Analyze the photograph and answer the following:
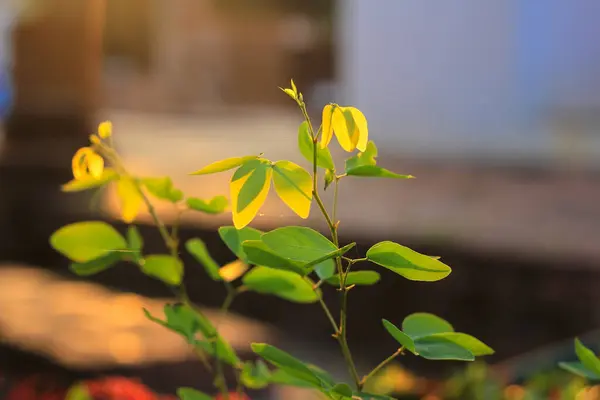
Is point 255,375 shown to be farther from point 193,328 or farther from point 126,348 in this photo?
point 126,348

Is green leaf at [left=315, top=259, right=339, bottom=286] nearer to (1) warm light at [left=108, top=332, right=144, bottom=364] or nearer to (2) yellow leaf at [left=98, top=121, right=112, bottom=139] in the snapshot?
(2) yellow leaf at [left=98, top=121, right=112, bottom=139]

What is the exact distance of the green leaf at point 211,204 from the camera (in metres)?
0.33

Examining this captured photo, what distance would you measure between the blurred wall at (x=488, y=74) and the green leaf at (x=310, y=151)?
8.45ft

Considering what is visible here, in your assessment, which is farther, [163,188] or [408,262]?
[163,188]

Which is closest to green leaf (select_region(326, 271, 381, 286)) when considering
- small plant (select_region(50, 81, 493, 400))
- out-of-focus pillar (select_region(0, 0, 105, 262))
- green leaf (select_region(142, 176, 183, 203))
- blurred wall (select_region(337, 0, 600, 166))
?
small plant (select_region(50, 81, 493, 400))

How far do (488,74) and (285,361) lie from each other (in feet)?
9.54

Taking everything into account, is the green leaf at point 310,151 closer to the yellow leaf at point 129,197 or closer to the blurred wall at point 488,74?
the yellow leaf at point 129,197

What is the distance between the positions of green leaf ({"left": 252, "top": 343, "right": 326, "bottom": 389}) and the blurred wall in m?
2.60

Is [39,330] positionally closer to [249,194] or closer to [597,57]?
[249,194]

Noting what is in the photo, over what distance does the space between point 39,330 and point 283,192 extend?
1.02m

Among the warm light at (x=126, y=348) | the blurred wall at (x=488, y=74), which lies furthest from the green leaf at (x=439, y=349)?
the blurred wall at (x=488, y=74)

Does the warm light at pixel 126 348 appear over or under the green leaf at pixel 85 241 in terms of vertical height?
under

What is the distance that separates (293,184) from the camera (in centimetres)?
26

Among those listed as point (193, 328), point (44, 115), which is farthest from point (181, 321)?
point (44, 115)
